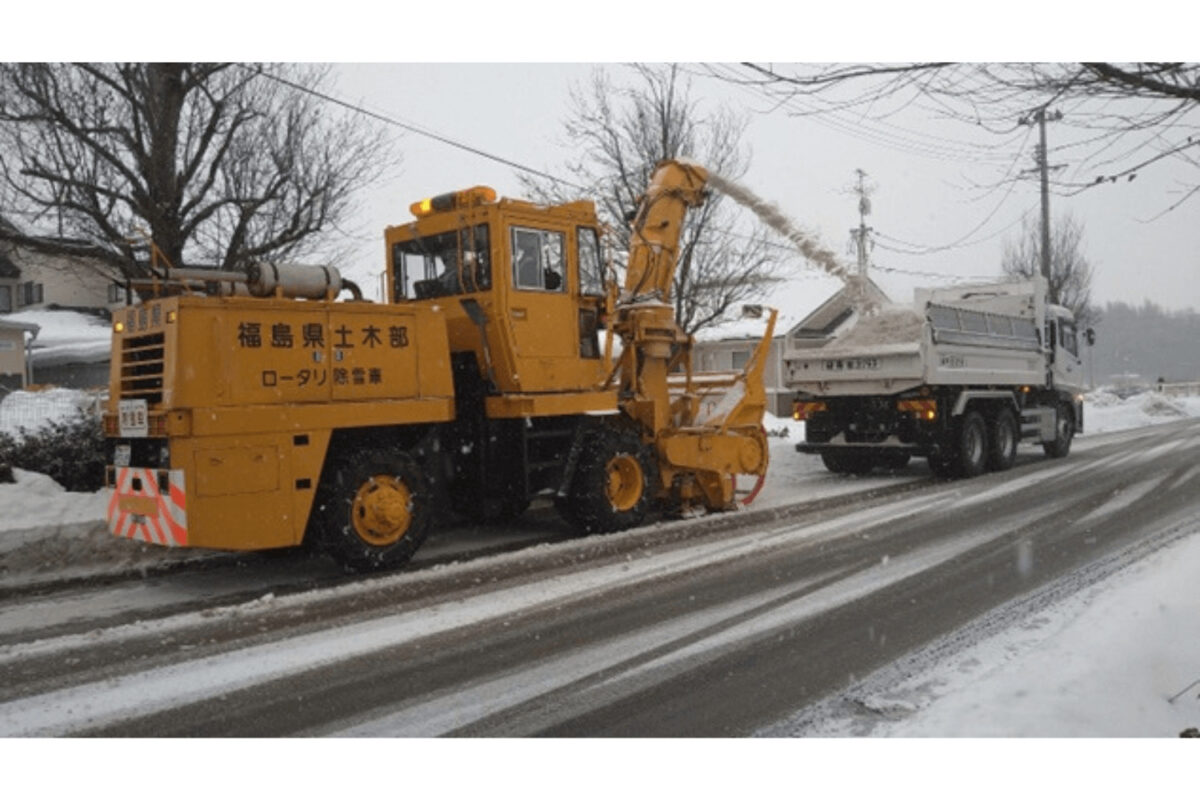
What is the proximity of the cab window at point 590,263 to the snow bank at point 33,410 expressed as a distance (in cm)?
576

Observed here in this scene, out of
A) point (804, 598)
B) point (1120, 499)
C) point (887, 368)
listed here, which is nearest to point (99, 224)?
point (804, 598)

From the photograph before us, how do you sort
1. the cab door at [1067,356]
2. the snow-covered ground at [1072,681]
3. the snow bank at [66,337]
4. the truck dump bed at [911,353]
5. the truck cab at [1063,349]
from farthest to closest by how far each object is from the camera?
1. the snow bank at [66,337]
2. the cab door at [1067,356]
3. the truck cab at [1063,349]
4. the truck dump bed at [911,353]
5. the snow-covered ground at [1072,681]

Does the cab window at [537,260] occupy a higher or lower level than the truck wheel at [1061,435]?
higher

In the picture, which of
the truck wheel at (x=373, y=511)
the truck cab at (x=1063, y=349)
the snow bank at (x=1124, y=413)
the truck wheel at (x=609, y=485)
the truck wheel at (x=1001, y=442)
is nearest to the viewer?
the truck wheel at (x=373, y=511)

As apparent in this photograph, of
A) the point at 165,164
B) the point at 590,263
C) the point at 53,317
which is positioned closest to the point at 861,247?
the point at 590,263

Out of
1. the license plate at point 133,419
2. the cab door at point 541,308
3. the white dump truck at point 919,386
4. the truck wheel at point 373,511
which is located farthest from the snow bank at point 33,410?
the white dump truck at point 919,386

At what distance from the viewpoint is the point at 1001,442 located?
13.8m

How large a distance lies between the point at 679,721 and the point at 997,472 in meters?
11.0

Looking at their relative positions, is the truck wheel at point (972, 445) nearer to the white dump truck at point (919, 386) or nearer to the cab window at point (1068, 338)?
the white dump truck at point (919, 386)

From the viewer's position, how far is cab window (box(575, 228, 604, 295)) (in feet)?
29.2

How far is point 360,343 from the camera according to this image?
726 cm

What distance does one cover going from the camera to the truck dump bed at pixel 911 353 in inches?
488

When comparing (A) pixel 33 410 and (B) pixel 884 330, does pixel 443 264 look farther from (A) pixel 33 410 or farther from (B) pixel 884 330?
(B) pixel 884 330

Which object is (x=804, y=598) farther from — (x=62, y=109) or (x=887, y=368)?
(x=62, y=109)
